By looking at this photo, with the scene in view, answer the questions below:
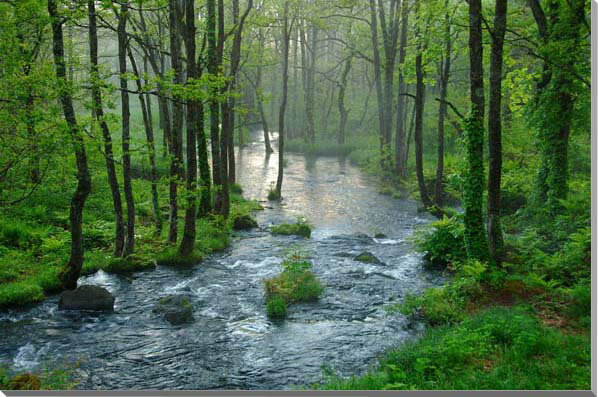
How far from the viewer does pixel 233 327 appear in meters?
9.41

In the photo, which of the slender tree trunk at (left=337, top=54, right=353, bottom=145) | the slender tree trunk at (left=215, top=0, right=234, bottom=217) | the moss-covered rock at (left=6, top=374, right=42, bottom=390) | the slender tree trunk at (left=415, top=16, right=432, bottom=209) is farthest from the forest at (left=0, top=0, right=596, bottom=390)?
the slender tree trunk at (left=337, top=54, right=353, bottom=145)

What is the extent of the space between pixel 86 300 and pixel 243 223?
27.0ft

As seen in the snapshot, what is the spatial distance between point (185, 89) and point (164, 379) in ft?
18.0

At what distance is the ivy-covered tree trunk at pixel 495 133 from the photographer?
10.3 metres

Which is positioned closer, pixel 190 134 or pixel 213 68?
pixel 190 134

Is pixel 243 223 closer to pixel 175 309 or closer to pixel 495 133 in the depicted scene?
pixel 175 309

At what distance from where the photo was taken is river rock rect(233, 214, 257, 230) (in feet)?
58.5

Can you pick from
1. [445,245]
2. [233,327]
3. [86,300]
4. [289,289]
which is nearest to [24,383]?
[86,300]

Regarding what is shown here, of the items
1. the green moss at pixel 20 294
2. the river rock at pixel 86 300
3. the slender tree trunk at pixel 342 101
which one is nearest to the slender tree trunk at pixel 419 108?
the river rock at pixel 86 300

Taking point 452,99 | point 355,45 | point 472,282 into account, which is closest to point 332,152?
point 355,45

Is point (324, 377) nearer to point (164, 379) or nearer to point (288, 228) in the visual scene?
point (164, 379)

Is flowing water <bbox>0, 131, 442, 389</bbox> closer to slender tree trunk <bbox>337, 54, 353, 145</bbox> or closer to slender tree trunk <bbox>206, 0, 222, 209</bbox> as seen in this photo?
slender tree trunk <bbox>206, 0, 222, 209</bbox>

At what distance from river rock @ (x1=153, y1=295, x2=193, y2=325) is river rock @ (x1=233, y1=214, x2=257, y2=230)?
7.44m

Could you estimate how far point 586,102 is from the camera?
12508 millimetres
